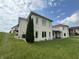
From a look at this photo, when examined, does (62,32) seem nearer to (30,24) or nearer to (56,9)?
(56,9)

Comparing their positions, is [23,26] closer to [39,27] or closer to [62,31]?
[39,27]

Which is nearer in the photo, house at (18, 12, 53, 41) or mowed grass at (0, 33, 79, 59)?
mowed grass at (0, 33, 79, 59)

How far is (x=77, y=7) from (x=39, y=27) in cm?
1242

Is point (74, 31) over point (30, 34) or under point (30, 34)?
over

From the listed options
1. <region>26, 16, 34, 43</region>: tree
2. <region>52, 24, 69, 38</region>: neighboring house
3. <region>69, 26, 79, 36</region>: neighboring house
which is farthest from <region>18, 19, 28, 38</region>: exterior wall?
<region>69, 26, 79, 36</region>: neighboring house

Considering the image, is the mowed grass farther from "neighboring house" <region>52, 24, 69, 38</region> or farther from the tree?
"neighboring house" <region>52, 24, 69, 38</region>

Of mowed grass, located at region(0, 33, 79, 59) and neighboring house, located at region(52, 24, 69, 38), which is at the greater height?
neighboring house, located at region(52, 24, 69, 38)

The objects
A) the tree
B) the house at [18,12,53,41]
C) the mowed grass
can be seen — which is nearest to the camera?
the mowed grass

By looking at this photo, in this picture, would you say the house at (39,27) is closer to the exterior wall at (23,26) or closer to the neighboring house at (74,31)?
the exterior wall at (23,26)

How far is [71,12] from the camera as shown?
114 feet

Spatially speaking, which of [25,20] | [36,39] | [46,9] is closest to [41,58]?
[36,39]

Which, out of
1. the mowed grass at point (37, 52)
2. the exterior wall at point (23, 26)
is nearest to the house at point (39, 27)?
the exterior wall at point (23, 26)

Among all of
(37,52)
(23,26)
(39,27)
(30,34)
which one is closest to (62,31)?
(23,26)

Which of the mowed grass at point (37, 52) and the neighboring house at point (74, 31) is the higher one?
the neighboring house at point (74, 31)
